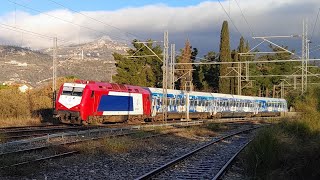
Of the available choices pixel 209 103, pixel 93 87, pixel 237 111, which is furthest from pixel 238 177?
pixel 237 111

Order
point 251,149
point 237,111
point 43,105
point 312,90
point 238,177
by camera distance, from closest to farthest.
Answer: point 238,177
point 251,149
point 312,90
point 43,105
point 237,111

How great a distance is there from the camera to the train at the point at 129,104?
97.4ft

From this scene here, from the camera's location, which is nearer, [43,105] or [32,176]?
[32,176]

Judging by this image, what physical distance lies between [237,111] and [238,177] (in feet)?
153

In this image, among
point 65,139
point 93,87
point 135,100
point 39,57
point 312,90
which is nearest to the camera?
point 65,139

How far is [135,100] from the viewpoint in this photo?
36.0m

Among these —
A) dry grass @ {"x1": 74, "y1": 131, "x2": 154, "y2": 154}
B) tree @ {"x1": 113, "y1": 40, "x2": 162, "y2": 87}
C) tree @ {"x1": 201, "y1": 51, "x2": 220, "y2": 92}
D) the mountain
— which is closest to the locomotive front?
dry grass @ {"x1": 74, "y1": 131, "x2": 154, "y2": 154}

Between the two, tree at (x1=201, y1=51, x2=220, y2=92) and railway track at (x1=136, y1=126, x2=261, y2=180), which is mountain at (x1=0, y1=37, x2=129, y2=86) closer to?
tree at (x1=201, y1=51, x2=220, y2=92)

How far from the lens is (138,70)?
76.4 meters

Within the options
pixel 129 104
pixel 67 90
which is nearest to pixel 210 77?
pixel 129 104

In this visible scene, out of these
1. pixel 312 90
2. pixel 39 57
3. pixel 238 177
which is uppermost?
pixel 39 57

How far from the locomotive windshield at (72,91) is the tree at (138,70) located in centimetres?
4087

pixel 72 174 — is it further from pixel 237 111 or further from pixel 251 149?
pixel 237 111

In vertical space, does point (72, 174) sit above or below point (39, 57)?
below
